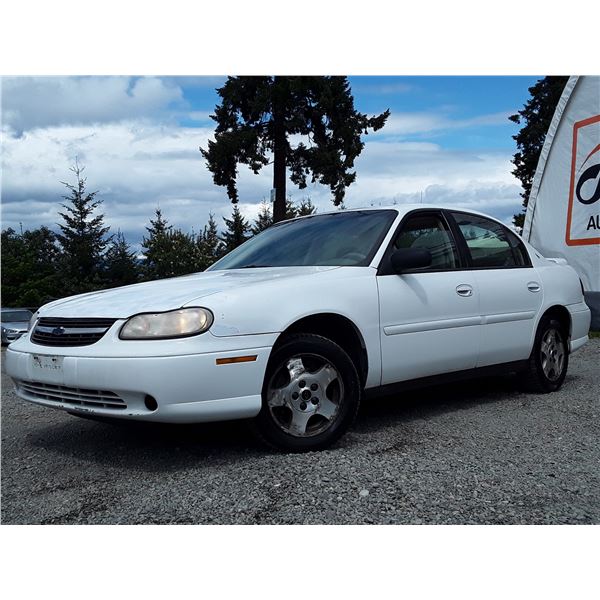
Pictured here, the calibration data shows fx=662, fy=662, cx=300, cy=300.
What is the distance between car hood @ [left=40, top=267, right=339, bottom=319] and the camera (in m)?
3.60

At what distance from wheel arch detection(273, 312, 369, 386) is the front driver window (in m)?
0.81

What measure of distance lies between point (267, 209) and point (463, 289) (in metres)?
27.0

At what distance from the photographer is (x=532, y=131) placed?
3150 centimetres

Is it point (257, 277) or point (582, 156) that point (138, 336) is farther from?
point (582, 156)

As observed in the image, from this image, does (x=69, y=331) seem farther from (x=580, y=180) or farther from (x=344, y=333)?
(x=580, y=180)

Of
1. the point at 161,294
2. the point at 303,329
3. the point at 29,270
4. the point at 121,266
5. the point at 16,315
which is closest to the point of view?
the point at 161,294

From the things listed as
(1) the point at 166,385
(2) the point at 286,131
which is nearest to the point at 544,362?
(1) the point at 166,385

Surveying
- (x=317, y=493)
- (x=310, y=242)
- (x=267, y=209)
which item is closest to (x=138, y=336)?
(x=317, y=493)

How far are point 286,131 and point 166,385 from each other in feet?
69.1

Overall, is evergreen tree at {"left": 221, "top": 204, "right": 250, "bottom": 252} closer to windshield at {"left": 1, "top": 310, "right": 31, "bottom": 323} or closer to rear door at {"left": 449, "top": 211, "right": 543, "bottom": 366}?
windshield at {"left": 1, "top": 310, "right": 31, "bottom": 323}

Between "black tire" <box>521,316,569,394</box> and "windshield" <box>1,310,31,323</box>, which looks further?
"windshield" <box>1,310,31,323</box>

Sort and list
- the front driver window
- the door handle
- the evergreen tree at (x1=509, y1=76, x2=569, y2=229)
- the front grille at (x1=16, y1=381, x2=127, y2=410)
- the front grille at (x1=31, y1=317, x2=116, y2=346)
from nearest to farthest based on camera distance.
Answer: the front grille at (x1=16, y1=381, x2=127, y2=410)
the front grille at (x1=31, y1=317, x2=116, y2=346)
the front driver window
the door handle
the evergreen tree at (x1=509, y1=76, x2=569, y2=229)

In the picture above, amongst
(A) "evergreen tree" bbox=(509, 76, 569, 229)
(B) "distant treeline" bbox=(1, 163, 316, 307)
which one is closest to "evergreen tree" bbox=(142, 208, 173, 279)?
(B) "distant treeline" bbox=(1, 163, 316, 307)

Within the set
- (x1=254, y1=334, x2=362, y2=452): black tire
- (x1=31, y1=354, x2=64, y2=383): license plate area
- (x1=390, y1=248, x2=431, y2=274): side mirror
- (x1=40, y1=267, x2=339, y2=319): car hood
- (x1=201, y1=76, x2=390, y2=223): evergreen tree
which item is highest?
(x1=201, y1=76, x2=390, y2=223): evergreen tree
